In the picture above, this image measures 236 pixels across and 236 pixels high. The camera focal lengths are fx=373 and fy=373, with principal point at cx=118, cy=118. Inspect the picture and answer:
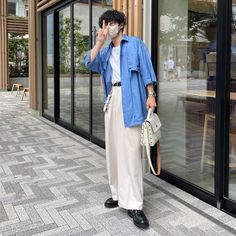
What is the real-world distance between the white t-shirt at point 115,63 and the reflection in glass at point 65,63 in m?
→ 4.16

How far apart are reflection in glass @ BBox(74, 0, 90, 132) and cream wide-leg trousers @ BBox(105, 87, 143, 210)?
10.6ft

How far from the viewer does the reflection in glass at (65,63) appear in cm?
717

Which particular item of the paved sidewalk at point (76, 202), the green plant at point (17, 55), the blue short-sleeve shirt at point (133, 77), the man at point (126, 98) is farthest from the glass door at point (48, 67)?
the green plant at point (17, 55)

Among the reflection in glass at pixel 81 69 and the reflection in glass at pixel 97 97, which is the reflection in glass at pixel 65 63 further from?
the reflection in glass at pixel 97 97

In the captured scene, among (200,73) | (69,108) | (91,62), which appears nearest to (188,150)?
(200,73)

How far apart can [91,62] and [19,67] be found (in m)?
16.9

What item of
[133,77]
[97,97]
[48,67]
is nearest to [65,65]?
[48,67]

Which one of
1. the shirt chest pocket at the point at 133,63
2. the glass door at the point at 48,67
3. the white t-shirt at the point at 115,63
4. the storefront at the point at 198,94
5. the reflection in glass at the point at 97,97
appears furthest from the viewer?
the glass door at the point at 48,67

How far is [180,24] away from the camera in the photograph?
153 inches

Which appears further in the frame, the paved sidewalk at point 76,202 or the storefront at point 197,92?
the storefront at point 197,92

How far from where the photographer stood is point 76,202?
138 inches

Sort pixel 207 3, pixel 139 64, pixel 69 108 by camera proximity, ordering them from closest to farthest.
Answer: pixel 139 64 < pixel 207 3 < pixel 69 108

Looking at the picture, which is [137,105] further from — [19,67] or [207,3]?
[19,67]

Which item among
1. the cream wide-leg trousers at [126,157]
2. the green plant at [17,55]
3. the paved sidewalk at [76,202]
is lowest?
the paved sidewalk at [76,202]
